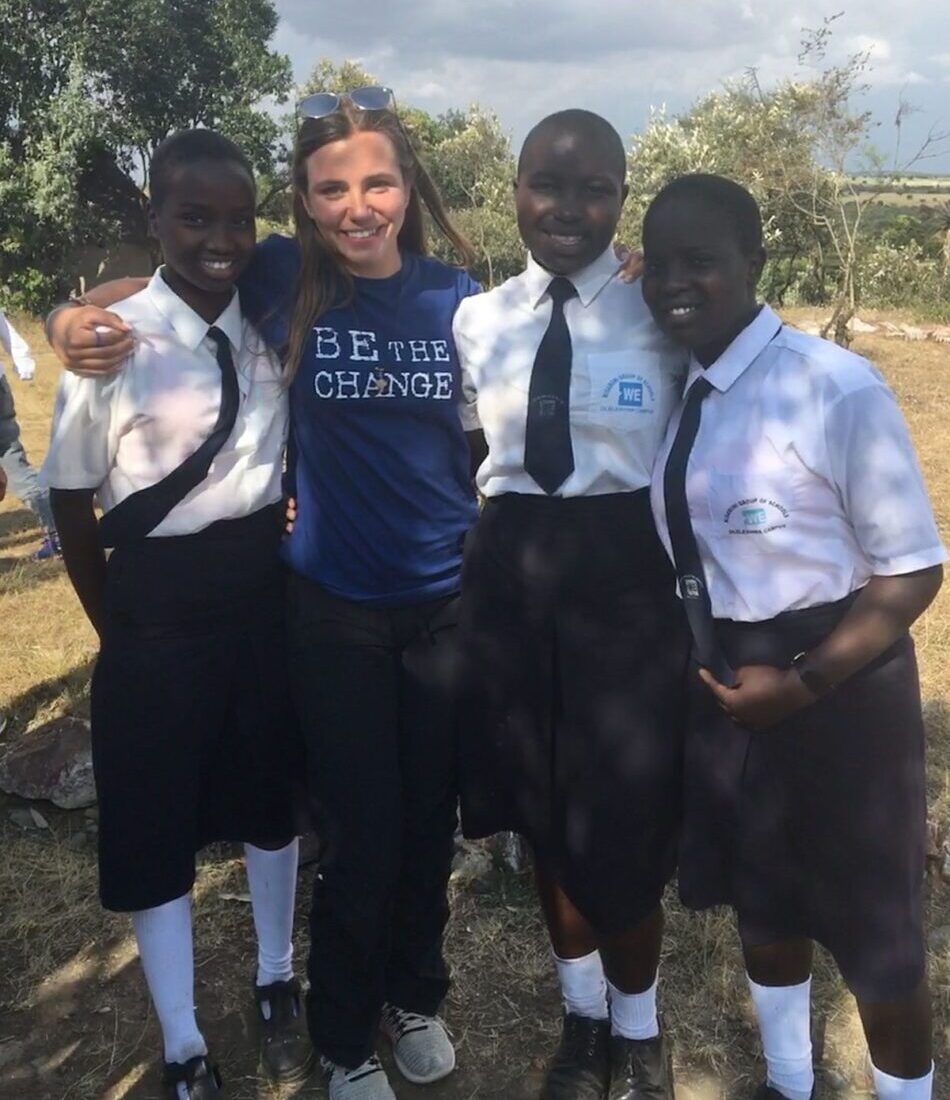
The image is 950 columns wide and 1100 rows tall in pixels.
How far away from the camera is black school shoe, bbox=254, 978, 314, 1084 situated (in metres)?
2.46

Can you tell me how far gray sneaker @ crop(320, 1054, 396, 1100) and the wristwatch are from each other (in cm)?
131

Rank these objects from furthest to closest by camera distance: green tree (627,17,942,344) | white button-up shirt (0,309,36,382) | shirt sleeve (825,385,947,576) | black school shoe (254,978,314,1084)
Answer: green tree (627,17,942,344) < white button-up shirt (0,309,36,382) < black school shoe (254,978,314,1084) < shirt sleeve (825,385,947,576)

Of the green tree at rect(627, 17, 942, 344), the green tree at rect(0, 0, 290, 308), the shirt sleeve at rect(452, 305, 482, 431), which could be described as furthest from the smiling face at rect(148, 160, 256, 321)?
the green tree at rect(0, 0, 290, 308)

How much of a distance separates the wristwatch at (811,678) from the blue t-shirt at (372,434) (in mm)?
727

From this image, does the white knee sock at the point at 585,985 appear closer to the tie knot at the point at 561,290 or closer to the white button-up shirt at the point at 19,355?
the tie knot at the point at 561,290

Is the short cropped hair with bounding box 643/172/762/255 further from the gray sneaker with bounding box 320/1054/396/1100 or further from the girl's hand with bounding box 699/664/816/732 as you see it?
the gray sneaker with bounding box 320/1054/396/1100

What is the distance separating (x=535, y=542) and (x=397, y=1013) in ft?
4.11

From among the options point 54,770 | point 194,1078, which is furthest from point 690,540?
point 54,770

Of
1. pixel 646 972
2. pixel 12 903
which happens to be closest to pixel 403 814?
pixel 646 972

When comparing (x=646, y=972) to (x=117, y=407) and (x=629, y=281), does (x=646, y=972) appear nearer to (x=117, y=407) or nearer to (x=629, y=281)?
(x=629, y=281)

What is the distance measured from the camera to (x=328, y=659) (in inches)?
84.6

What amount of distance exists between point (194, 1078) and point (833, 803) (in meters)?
1.50

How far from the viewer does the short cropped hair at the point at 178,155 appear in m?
2.02

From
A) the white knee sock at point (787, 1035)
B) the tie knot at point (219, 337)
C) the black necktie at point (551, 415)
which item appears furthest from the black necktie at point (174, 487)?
the white knee sock at point (787, 1035)
